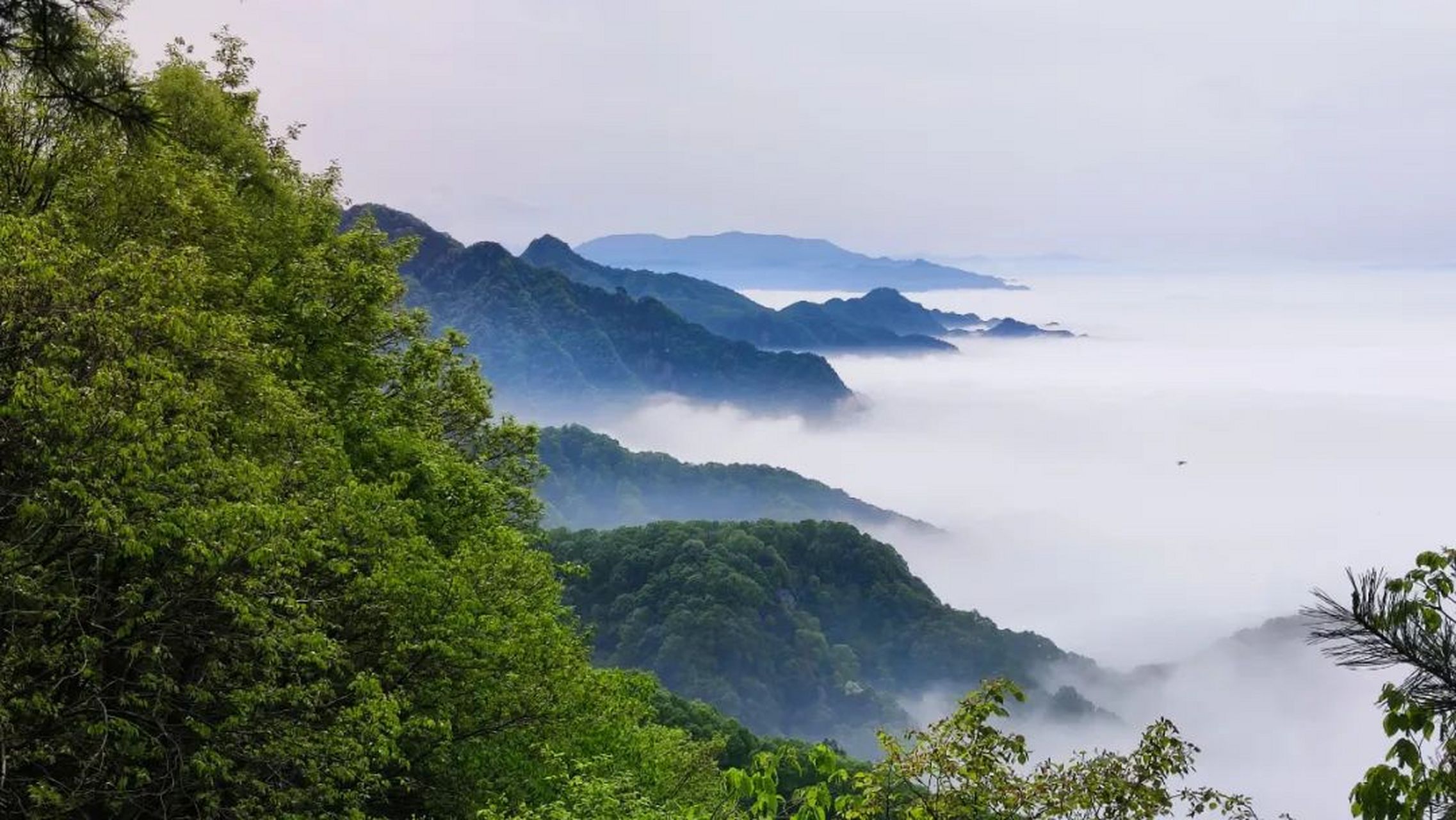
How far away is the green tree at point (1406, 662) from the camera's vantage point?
5.62 m

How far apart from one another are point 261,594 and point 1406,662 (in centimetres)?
1170

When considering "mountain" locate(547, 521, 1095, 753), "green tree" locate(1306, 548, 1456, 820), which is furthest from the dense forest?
"mountain" locate(547, 521, 1095, 753)

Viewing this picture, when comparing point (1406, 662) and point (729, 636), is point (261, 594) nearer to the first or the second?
point (1406, 662)

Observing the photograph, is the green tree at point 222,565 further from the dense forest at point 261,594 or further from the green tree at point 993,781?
the green tree at point 993,781

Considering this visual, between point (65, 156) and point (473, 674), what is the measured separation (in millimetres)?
11724

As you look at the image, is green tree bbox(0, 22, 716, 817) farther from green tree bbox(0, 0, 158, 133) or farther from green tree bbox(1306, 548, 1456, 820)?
green tree bbox(1306, 548, 1456, 820)

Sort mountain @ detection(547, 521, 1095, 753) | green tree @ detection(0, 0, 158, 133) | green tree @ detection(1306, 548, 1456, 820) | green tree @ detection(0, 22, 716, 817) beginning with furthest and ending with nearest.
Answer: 1. mountain @ detection(547, 521, 1095, 753)
2. green tree @ detection(0, 22, 716, 817)
3. green tree @ detection(0, 0, 158, 133)
4. green tree @ detection(1306, 548, 1456, 820)

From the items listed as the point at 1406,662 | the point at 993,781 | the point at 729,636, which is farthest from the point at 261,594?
the point at 729,636

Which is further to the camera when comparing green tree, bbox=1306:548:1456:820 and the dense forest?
the dense forest

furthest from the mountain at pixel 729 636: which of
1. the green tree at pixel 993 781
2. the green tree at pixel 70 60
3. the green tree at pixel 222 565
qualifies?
the green tree at pixel 70 60

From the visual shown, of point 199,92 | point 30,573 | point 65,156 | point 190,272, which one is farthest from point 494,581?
point 199,92

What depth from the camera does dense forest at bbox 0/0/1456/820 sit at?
853 centimetres

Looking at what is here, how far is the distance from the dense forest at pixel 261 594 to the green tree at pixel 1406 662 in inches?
0.8

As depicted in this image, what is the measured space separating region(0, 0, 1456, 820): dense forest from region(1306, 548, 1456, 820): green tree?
2cm
